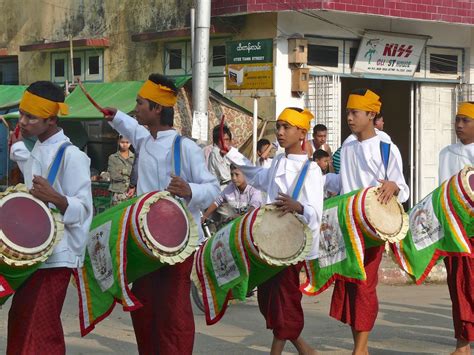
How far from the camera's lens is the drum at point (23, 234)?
5.44 m

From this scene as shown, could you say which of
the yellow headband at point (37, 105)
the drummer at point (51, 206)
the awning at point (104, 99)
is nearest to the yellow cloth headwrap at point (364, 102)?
the drummer at point (51, 206)

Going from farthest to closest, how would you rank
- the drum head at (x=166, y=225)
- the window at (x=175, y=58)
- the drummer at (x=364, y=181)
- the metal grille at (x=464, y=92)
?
the metal grille at (x=464, y=92)
the window at (x=175, y=58)
the drummer at (x=364, y=181)
the drum head at (x=166, y=225)

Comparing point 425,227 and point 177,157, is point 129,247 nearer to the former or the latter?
point 177,157

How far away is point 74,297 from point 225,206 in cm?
183

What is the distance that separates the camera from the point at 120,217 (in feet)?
20.6

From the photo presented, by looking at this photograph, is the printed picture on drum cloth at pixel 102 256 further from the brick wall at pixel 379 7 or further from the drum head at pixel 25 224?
the brick wall at pixel 379 7

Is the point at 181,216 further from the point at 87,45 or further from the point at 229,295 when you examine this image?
the point at 87,45

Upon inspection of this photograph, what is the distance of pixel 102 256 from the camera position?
6.34 meters

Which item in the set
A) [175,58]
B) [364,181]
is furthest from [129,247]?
[175,58]

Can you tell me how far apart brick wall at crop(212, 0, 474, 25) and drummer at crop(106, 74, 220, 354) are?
957 cm

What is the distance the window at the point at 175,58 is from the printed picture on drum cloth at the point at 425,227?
10.5m

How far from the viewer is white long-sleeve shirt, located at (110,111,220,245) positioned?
6.50m

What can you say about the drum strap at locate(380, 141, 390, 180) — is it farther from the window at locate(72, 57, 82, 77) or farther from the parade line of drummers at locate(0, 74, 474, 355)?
the window at locate(72, 57, 82, 77)

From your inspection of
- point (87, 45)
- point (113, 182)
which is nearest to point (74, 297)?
point (113, 182)
